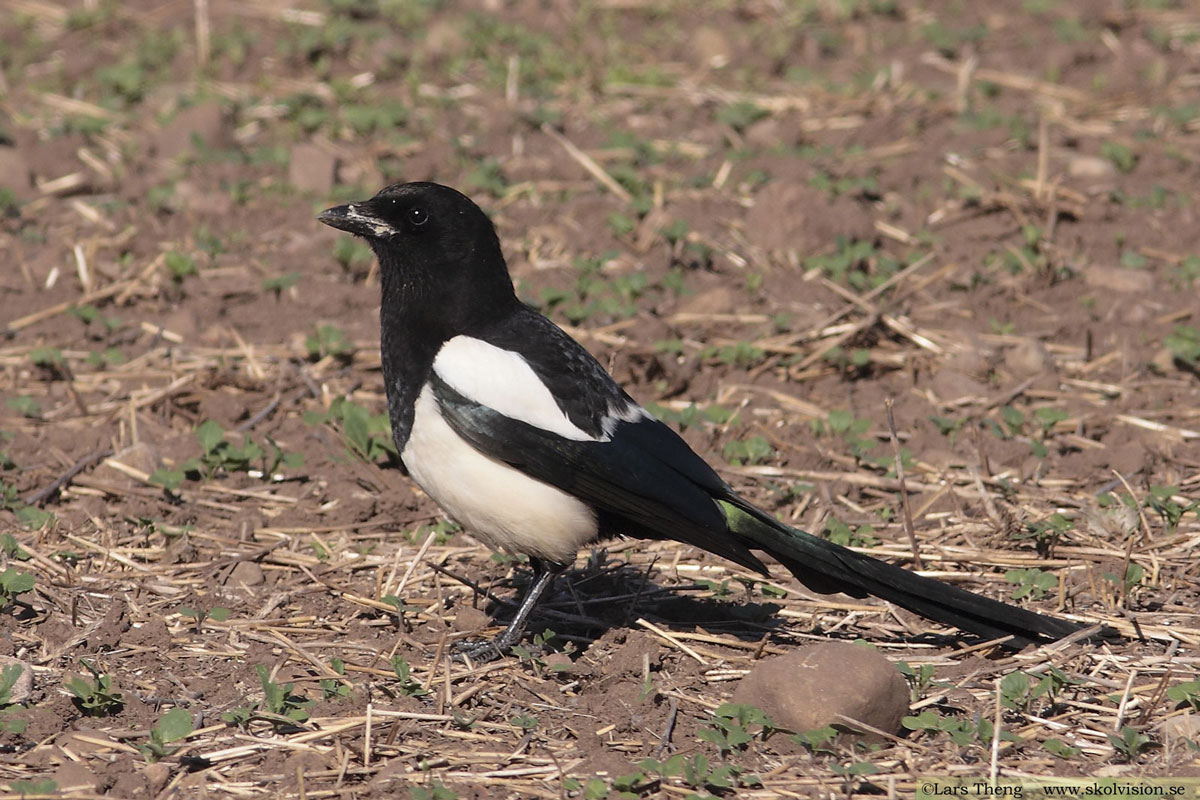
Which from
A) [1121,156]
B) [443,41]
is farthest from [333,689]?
[443,41]

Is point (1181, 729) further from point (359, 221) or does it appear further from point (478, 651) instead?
point (359, 221)

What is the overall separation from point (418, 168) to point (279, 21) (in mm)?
2181

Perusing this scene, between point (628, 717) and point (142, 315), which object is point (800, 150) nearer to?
point (142, 315)

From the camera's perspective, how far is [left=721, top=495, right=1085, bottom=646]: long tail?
13.4ft

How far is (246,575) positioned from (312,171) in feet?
11.2

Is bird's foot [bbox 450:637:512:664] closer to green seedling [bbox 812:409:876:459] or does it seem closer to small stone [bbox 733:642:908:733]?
small stone [bbox 733:642:908:733]

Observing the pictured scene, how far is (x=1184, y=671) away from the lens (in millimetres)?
3918

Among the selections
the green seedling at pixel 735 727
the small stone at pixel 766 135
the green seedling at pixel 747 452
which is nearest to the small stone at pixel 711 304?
the green seedling at pixel 747 452

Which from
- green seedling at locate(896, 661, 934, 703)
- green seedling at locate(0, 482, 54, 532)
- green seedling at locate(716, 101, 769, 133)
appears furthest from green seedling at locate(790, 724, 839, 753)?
green seedling at locate(716, 101, 769, 133)

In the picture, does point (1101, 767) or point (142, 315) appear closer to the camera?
point (1101, 767)

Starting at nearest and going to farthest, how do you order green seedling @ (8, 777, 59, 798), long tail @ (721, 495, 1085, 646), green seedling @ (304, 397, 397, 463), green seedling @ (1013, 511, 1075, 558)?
1. green seedling @ (8, 777, 59, 798)
2. long tail @ (721, 495, 1085, 646)
3. green seedling @ (1013, 511, 1075, 558)
4. green seedling @ (304, 397, 397, 463)

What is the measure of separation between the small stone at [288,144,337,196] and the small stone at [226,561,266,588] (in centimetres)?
327

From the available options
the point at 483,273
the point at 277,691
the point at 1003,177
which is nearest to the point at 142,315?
the point at 483,273

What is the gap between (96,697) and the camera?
3.68 meters
